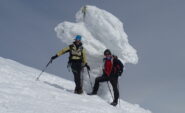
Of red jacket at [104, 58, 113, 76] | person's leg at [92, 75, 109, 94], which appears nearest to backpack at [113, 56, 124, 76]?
red jacket at [104, 58, 113, 76]

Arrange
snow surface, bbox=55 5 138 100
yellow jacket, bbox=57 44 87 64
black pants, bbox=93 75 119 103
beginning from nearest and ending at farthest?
black pants, bbox=93 75 119 103 < yellow jacket, bbox=57 44 87 64 < snow surface, bbox=55 5 138 100

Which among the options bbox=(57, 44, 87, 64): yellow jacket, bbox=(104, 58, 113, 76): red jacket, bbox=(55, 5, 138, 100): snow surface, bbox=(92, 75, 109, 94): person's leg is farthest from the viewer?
bbox=(55, 5, 138, 100): snow surface

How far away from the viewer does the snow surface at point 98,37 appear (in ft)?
37.9

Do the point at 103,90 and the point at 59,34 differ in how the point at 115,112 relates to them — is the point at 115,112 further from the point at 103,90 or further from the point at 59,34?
the point at 59,34

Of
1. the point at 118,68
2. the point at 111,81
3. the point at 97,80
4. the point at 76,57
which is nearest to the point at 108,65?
the point at 118,68

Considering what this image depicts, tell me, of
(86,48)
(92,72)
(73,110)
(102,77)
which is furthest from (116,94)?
(73,110)

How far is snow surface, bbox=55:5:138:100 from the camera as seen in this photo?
1156cm

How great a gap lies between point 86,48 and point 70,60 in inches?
52.4

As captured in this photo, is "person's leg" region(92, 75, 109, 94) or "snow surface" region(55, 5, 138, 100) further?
"snow surface" region(55, 5, 138, 100)

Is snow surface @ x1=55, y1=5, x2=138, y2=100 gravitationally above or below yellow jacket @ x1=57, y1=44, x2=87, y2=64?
above

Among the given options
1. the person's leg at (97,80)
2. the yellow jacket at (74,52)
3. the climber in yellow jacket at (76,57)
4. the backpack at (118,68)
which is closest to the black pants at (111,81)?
the person's leg at (97,80)

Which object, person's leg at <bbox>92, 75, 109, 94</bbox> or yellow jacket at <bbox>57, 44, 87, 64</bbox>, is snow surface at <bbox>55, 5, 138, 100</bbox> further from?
yellow jacket at <bbox>57, 44, 87, 64</bbox>

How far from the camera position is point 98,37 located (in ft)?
39.7

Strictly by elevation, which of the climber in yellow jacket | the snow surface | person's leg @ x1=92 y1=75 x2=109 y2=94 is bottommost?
person's leg @ x1=92 y1=75 x2=109 y2=94
